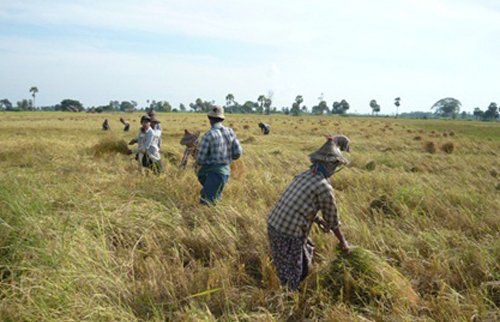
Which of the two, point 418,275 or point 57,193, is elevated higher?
point 57,193

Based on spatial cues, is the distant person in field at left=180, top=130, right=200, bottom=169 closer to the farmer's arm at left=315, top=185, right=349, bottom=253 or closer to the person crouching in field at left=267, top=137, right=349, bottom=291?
the person crouching in field at left=267, top=137, right=349, bottom=291

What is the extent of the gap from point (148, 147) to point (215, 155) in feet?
8.07

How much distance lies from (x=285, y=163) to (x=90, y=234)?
6303 mm

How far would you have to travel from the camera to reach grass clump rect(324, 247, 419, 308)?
8.68ft

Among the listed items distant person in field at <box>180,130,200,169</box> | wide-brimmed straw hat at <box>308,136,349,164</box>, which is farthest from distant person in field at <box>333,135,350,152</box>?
distant person in field at <box>180,130,200,169</box>

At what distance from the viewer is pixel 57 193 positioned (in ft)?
13.2

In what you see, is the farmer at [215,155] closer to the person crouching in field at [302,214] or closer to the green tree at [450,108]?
the person crouching in field at [302,214]

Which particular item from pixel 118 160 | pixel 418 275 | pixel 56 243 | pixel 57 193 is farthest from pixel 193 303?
pixel 118 160

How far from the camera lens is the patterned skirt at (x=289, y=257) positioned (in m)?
2.75

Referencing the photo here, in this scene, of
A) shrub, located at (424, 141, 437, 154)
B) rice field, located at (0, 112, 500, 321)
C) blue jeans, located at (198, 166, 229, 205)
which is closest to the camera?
rice field, located at (0, 112, 500, 321)

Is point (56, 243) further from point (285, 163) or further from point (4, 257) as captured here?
point (285, 163)

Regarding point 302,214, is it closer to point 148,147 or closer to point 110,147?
point 148,147

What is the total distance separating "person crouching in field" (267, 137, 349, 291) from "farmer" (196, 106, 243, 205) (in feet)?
5.21

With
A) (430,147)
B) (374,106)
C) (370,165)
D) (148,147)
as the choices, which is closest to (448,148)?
(430,147)
